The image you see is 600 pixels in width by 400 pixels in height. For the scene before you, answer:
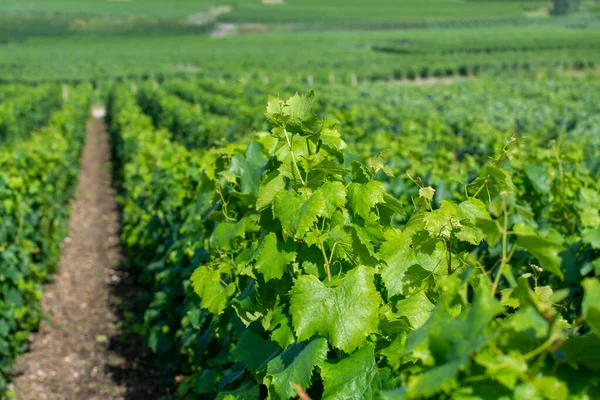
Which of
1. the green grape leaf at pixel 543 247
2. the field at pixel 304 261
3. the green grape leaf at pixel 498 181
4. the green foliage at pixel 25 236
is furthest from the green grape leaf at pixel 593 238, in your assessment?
the green foliage at pixel 25 236

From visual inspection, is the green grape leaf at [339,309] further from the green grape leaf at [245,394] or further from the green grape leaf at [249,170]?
the green grape leaf at [249,170]

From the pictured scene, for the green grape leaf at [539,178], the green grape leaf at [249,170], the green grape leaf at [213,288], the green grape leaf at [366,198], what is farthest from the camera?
the green grape leaf at [539,178]

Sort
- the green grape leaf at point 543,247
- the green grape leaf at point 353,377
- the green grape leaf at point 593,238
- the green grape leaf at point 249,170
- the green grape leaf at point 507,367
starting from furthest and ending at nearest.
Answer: the green grape leaf at point 593,238, the green grape leaf at point 249,170, the green grape leaf at point 353,377, the green grape leaf at point 543,247, the green grape leaf at point 507,367

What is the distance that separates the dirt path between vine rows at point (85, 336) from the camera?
5590 mm

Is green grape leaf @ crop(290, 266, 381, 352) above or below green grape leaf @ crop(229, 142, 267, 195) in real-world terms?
below

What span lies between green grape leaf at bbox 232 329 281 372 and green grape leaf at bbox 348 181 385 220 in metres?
0.58

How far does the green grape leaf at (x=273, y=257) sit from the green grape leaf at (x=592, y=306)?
1118mm

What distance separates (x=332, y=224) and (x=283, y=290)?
30cm

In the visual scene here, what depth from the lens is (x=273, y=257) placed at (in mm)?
2133

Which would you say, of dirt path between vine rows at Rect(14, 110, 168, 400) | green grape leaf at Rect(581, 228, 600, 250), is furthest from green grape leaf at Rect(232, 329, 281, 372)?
dirt path between vine rows at Rect(14, 110, 168, 400)

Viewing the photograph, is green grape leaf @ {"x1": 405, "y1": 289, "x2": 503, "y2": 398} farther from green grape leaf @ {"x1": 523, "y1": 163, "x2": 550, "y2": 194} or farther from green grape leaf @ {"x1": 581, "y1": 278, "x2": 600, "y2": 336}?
green grape leaf @ {"x1": 523, "y1": 163, "x2": 550, "y2": 194}

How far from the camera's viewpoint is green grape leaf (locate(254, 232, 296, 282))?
2.11 meters

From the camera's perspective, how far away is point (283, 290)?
7.30ft

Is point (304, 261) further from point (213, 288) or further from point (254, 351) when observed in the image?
point (213, 288)
